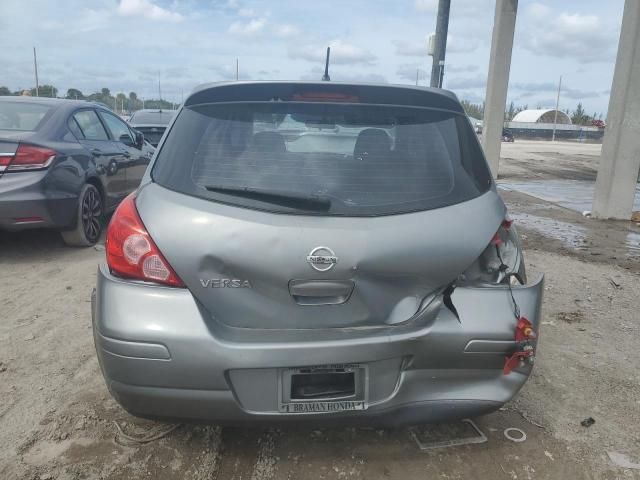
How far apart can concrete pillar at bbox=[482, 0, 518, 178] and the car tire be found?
363 inches

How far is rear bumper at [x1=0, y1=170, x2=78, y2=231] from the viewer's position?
5164 mm

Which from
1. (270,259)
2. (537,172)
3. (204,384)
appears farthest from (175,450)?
(537,172)

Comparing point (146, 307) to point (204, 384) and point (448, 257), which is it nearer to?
point (204, 384)

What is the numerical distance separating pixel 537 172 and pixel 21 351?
56.1 ft

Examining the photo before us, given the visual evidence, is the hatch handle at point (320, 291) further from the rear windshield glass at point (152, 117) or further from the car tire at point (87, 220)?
the rear windshield glass at point (152, 117)

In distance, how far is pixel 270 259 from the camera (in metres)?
2.11

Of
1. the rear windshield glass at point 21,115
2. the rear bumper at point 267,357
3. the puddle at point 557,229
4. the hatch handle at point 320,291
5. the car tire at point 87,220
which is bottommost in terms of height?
the puddle at point 557,229

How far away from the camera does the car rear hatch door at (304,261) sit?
Answer: 212 cm

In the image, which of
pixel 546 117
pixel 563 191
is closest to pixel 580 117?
pixel 546 117

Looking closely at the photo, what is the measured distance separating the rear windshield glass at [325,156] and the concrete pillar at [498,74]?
1087cm

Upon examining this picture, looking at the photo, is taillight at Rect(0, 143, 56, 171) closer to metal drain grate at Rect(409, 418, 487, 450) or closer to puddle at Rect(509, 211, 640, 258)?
metal drain grate at Rect(409, 418, 487, 450)

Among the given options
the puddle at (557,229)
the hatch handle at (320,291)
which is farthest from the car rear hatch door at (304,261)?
the puddle at (557,229)

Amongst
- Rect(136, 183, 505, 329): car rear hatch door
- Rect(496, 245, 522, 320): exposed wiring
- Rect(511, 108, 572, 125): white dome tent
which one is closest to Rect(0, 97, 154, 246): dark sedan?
Rect(136, 183, 505, 329): car rear hatch door

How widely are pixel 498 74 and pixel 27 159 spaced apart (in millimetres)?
10595
